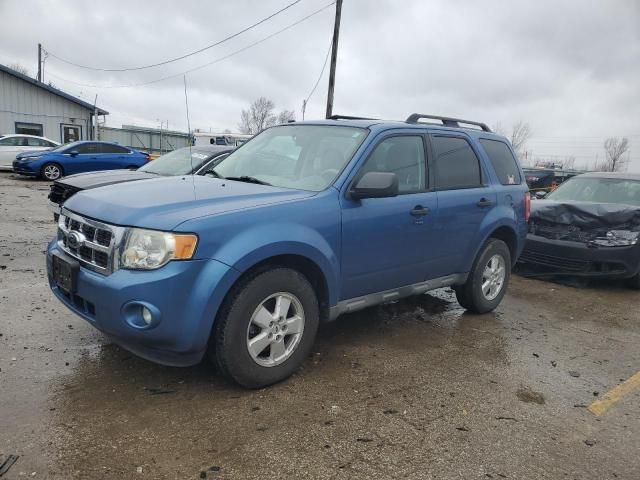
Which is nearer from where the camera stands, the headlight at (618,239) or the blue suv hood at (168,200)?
the blue suv hood at (168,200)

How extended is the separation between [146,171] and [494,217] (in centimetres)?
573

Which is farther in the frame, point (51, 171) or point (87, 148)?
point (87, 148)

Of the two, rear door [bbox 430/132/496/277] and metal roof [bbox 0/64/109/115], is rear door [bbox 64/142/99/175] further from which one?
rear door [bbox 430/132/496/277]

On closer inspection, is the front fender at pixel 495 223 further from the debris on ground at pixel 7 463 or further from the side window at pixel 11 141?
the side window at pixel 11 141

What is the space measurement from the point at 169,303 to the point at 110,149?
16084mm

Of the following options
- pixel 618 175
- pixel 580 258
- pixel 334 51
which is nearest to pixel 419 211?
pixel 580 258

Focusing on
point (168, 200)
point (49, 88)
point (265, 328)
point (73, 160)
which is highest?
point (49, 88)

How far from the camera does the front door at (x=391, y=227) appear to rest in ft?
11.9

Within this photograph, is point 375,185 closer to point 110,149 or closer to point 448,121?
point 448,121

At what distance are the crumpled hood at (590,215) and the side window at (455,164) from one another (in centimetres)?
269

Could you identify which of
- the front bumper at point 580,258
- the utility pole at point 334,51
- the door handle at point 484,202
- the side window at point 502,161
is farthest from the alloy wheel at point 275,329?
the utility pole at point 334,51

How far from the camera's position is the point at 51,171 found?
1659 cm

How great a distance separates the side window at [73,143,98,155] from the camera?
55.2 ft

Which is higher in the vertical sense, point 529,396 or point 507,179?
point 507,179
